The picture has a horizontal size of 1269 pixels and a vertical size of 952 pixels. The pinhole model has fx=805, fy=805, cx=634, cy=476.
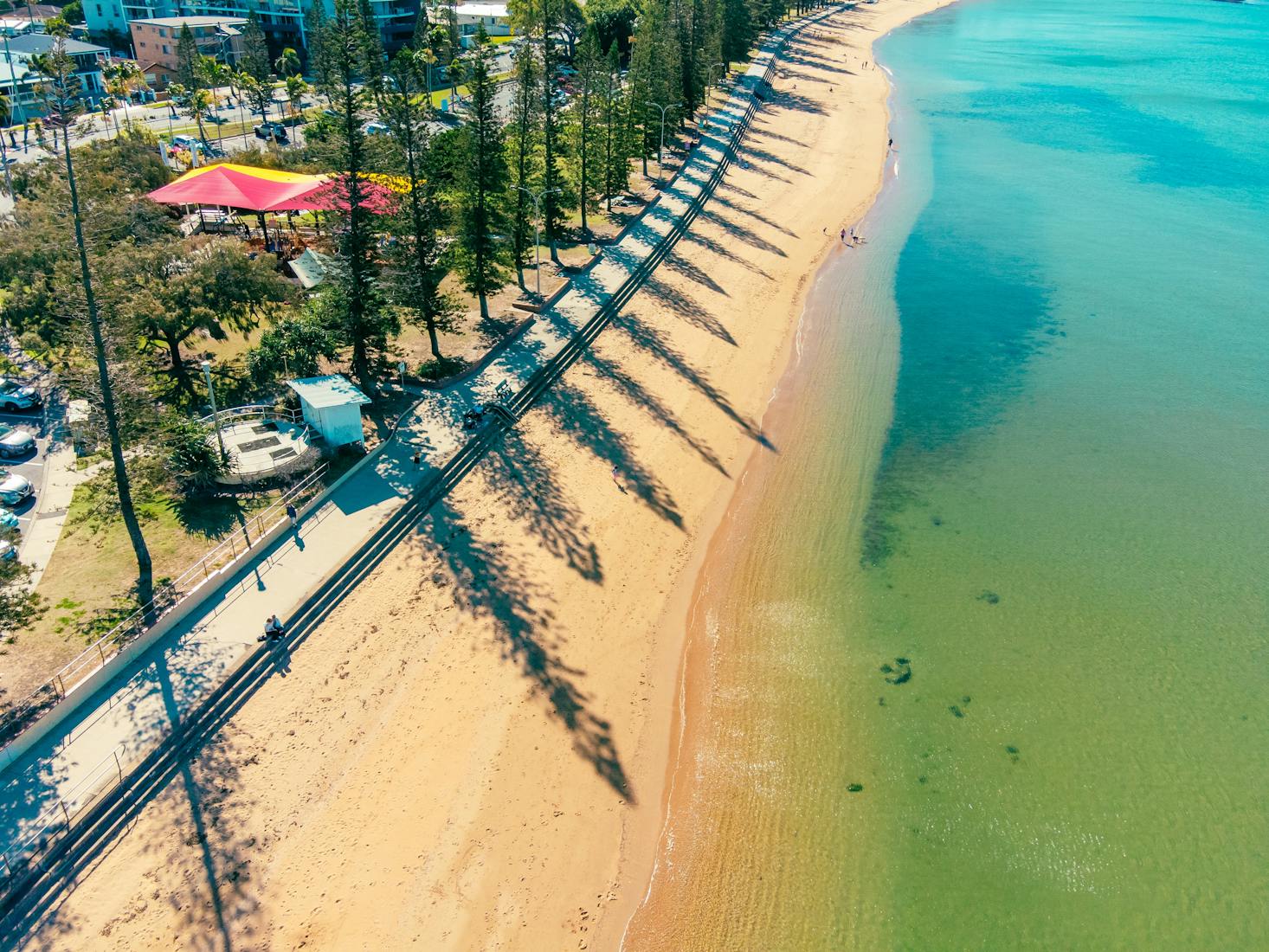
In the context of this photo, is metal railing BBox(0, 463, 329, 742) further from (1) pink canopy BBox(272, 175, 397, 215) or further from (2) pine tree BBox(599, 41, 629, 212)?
(2) pine tree BBox(599, 41, 629, 212)

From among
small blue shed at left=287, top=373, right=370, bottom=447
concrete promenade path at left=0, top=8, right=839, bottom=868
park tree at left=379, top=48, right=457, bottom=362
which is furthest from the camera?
park tree at left=379, top=48, right=457, bottom=362

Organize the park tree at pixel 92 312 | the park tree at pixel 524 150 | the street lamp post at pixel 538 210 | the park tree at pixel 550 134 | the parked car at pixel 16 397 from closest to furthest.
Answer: the park tree at pixel 92 312, the parked car at pixel 16 397, the street lamp post at pixel 538 210, the park tree at pixel 524 150, the park tree at pixel 550 134

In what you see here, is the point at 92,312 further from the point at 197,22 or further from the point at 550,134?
the point at 197,22

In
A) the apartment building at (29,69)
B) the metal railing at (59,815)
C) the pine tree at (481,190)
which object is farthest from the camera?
the apartment building at (29,69)

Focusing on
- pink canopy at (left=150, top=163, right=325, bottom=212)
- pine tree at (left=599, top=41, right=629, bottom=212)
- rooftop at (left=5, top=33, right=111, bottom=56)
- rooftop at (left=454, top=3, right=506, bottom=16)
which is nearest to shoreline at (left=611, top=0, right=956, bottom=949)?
pine tree at (left=599, top=41, right=629, bottom=212)

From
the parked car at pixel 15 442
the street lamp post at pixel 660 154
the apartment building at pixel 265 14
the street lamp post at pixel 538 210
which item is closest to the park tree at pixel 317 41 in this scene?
the apartment building at pixel 265 14

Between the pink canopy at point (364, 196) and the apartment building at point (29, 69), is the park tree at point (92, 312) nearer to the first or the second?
the pink canopy at point (364, 196)

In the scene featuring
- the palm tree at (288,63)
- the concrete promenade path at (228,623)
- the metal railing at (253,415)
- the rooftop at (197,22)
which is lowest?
the concrete promenade path at (228,623)
